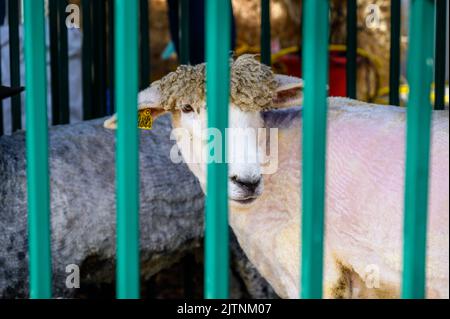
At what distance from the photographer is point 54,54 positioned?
11.3 ft

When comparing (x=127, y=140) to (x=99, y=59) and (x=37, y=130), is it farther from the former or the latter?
(x=99, y=59)

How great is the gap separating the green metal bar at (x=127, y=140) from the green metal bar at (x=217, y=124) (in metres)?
0.13

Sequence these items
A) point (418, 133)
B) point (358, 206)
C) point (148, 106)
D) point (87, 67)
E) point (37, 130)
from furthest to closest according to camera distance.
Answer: point (87, 67), point (148, 106), point (358, 206), point (37, 130), point (418, 133)

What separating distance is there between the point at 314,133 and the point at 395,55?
2.08 meters

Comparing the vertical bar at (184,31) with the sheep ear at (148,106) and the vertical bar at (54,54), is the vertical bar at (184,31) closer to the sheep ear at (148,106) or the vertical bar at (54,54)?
the vertical bar at (54,54)

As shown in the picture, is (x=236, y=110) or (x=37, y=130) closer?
(x=37, y=130)

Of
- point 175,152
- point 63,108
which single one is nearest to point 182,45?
point 63,108

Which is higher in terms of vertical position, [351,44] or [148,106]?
[351,44]

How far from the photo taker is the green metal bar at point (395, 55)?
10.5 ft

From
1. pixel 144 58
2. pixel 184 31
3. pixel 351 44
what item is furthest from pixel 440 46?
pixel 144 58

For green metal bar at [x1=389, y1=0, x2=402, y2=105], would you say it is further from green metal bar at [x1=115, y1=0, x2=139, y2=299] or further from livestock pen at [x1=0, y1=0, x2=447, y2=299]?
green metal bar at [x1=115, y1=0, x2=139, y2=299]

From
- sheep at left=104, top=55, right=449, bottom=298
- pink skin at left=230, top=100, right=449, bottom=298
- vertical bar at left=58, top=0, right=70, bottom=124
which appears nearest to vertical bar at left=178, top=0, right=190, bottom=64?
vertical bar at left=58, top=0, right=70, bottom=124
